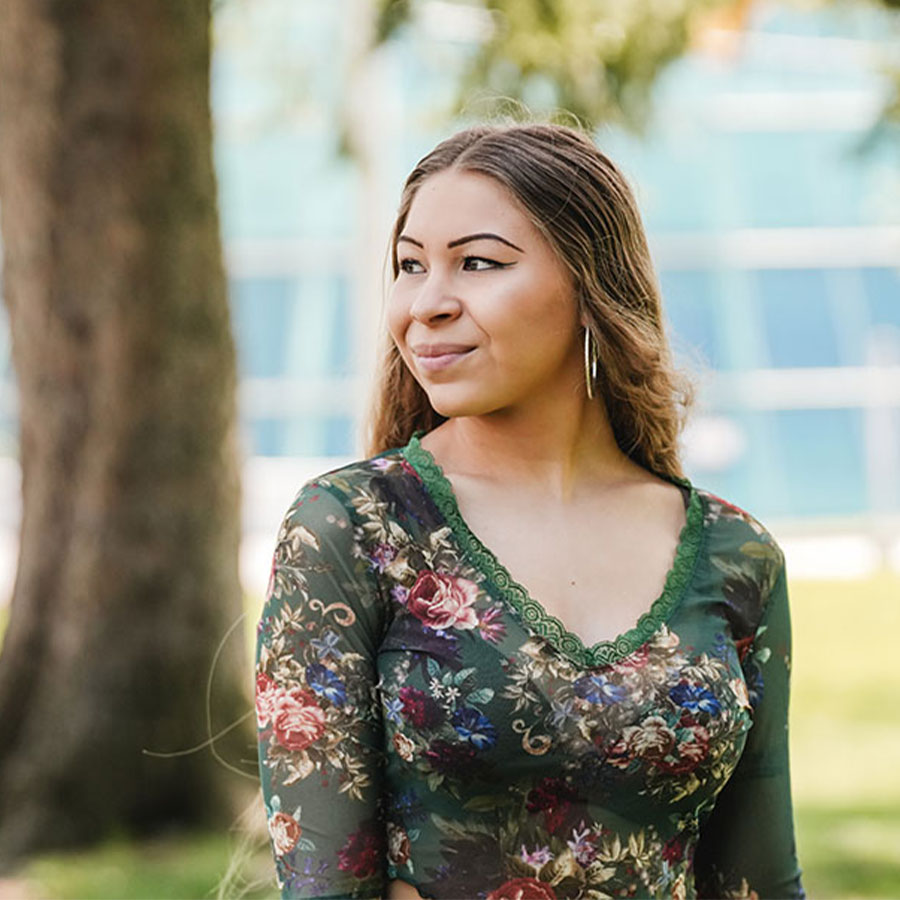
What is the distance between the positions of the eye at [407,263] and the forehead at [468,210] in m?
0.04

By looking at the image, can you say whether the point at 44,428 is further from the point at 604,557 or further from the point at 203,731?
the point at 604,557

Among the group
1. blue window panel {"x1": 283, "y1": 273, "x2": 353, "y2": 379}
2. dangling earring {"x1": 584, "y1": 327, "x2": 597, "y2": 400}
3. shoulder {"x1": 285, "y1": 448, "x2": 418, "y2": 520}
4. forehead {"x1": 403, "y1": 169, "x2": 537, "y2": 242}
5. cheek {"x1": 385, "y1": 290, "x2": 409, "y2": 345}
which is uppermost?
forehead {"x1": 403, "y1": 169, "x2": 537, "y2": 242}

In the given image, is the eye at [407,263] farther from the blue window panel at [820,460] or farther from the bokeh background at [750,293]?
the blue window panel at [820,460]

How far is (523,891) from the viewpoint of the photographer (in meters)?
1.99

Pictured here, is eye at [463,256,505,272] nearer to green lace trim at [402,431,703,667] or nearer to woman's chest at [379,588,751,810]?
green lace trim at [402,431,703,667]

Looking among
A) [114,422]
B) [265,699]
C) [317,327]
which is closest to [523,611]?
[265,699]

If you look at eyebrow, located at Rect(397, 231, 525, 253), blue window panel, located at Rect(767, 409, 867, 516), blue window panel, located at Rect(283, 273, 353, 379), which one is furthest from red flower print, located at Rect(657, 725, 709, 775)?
blue window panel, located at Rect(767, 409, 867, 516)

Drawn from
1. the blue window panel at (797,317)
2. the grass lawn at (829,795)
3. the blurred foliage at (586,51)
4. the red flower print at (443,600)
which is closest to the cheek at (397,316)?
the red flower print at (443,600)

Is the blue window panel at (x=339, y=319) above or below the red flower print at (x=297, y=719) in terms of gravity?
below

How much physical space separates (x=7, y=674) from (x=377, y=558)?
4.07m

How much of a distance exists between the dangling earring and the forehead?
184mm

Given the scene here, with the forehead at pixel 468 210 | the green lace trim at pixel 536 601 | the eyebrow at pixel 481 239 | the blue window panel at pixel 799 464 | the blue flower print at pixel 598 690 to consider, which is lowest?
the blue window panel at pixel 799 464

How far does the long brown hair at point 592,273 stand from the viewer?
212 centimetres

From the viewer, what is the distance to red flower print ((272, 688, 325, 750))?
6.41 feet
